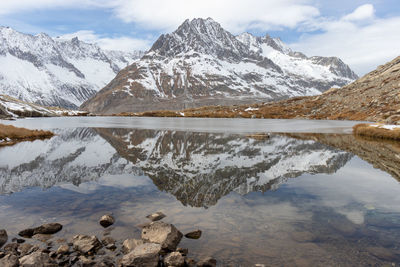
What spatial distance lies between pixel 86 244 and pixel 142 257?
8.95 ft

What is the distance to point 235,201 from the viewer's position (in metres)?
17.3

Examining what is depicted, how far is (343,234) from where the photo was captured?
41.0 ft

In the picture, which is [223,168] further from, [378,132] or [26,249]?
[378,132]

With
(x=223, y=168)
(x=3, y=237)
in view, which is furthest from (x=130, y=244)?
(x=223, y=168)

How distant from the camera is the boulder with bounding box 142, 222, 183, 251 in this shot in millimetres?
11305

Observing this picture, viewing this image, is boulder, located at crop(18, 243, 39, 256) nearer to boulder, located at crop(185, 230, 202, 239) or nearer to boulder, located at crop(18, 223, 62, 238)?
boulder, located at crop(18, 223, 62, 238)

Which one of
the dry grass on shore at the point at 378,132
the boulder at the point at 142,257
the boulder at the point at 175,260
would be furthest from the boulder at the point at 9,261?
the dry grass on shore at the point at 378,132

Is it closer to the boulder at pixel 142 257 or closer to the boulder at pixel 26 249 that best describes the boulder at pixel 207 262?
the boulder at pixel 142 257

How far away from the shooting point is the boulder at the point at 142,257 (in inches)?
389

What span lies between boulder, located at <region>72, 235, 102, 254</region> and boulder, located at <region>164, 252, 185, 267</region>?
310 centimetres

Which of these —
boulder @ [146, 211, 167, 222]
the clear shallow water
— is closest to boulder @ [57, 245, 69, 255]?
the clear shallow water

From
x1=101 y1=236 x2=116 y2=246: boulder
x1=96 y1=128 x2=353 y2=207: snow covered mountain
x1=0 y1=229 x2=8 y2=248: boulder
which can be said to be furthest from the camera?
x1=96 y1=128 x2=353 y2=207: snow covered mountain

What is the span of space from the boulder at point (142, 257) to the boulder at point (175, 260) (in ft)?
1.21

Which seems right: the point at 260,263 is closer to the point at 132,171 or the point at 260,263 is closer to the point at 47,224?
the point at 47,224
